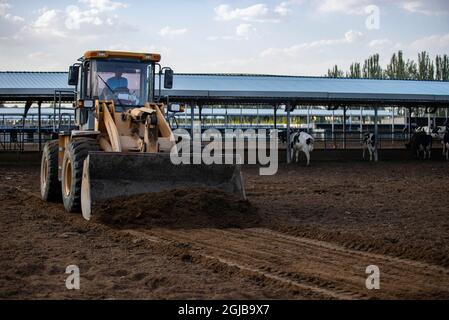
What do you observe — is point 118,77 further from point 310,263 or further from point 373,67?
point 373,67

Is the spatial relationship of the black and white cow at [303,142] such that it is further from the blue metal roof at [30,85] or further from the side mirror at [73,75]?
the side mirror at [73,75]

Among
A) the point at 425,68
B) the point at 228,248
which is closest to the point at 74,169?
the point at 228,248

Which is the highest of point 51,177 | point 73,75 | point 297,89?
point 297,89

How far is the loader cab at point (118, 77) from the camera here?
12828mm

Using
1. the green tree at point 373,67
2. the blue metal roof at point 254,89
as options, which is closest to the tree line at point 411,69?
the green tree at point 373,67

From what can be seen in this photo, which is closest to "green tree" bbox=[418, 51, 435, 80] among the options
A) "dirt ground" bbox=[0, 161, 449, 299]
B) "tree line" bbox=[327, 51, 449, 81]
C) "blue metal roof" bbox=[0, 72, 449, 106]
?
"tree line" bbox=[327, 51, 449, 81]

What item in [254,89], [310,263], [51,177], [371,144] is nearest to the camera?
[310,263]

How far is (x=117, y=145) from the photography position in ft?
38.3

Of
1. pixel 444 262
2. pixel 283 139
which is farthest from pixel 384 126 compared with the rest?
pixel 444 262

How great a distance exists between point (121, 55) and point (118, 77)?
45 cm

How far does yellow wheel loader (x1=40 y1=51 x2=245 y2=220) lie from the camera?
440 inches

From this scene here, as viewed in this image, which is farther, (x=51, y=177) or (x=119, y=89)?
(x=51, y=177)

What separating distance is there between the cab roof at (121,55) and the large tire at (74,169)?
173 centimetres

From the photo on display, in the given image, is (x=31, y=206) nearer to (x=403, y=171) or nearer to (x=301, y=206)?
(x=301, y=206)
